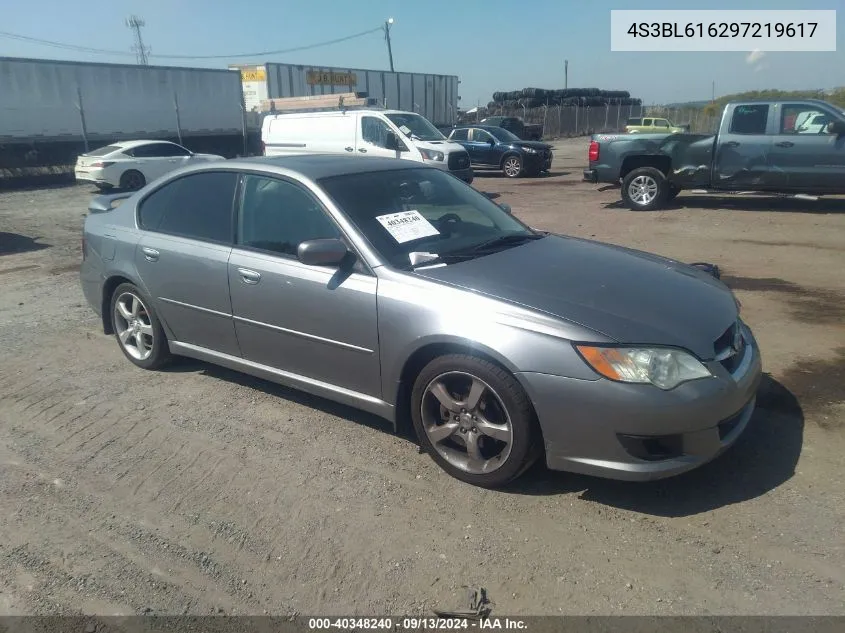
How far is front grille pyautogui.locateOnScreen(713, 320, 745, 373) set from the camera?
3.12 m

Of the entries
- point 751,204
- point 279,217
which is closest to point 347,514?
point 279,217

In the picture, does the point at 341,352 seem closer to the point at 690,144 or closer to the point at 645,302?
the point at 645,302

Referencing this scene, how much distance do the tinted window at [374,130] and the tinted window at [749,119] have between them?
7397 mm

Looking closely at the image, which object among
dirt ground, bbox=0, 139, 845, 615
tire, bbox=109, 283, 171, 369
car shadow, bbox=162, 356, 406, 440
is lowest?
dirt ground, bbox=0, 139, 845, 615

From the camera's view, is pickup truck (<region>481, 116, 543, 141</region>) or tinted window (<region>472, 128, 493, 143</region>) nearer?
tinted window (<region>472, 128, 493, 143</region>)

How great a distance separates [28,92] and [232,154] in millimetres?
8284

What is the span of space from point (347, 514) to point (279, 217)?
1.83 metres

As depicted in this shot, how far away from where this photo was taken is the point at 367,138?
15.5 metres

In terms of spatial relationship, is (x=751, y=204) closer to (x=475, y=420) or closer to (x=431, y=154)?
(x=431, y=154)

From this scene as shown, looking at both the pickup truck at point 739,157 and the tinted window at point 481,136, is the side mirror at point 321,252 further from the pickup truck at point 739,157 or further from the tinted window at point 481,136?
the tinted window at point 481,136

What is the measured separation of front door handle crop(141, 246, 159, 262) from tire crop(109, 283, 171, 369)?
0.29 metres

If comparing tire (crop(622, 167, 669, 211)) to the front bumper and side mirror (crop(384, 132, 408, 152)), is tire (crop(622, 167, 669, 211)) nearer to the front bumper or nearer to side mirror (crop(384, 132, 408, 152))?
side mirror (crop(384, 132, 408, 152))

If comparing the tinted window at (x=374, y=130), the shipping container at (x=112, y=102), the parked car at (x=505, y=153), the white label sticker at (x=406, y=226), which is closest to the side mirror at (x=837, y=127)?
the tinted window at (x=374, y=130)

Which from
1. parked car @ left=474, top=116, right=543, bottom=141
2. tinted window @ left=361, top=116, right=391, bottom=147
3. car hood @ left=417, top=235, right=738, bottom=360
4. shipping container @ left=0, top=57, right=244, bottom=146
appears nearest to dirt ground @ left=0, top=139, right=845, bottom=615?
car hood @ left=417, top=235, right=738, bottom=360
